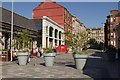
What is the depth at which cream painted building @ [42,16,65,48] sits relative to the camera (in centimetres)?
5725

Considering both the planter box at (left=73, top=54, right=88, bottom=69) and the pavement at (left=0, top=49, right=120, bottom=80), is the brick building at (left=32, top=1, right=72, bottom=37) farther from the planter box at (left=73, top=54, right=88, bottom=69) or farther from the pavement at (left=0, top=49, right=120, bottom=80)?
the planter box at (left=73, top=54, right=88, bottom=69)

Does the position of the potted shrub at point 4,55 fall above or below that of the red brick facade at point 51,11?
below

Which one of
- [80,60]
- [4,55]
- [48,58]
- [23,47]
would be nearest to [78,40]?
[48,58]

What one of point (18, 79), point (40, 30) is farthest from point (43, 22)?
point (18, 79)

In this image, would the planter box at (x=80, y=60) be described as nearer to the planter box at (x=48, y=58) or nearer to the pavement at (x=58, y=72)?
the pavement at (x=58, y=72)

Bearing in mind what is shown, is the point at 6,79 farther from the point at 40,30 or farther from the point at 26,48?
the point at 40,30

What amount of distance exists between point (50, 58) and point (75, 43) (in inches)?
84.6

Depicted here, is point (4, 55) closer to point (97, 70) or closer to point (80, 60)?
point (80, 60)

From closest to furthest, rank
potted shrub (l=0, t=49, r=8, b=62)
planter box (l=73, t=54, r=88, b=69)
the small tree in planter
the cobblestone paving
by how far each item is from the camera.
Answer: the cobblestone paving
planter box (l=73, t=54, r=88, b=69)
the small tree in planter
potted shrub (l=0, t=49, r=8, b=62)

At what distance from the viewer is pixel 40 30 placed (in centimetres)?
5641

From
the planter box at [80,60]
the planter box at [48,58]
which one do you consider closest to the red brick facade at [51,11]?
the planter box at [48,58]

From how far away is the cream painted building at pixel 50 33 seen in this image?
5725 centimetres

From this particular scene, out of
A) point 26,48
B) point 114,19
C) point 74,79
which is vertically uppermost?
point 114,19

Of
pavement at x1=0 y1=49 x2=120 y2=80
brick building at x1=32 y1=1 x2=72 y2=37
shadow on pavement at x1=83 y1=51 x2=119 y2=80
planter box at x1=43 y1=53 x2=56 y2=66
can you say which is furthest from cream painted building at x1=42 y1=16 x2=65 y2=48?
pavement at x1=0 y1=49 x2=120 y2=80
